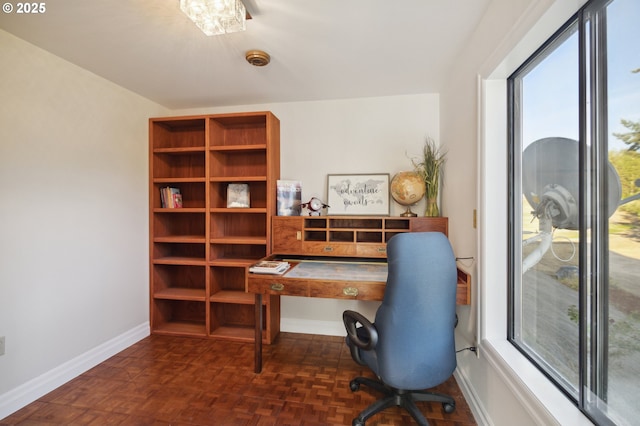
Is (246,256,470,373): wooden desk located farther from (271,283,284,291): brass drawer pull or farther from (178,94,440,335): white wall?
(178,94,440,335): white wall

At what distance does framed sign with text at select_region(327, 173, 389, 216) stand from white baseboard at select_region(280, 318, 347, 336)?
1.14 meters

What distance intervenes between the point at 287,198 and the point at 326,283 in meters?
1.03

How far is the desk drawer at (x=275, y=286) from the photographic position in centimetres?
187

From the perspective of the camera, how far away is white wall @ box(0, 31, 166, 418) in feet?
5.44

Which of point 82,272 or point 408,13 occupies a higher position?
point 408,13

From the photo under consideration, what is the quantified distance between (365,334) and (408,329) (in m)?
0.31

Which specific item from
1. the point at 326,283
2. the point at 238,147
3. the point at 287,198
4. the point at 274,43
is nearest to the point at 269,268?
the point at 326,283

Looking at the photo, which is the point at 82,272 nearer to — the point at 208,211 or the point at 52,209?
the point at 52,209

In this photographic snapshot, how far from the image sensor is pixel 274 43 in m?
1.72

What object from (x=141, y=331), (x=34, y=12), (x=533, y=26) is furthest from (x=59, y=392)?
(x=533, y=26)

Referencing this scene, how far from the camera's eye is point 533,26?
102 centimetres

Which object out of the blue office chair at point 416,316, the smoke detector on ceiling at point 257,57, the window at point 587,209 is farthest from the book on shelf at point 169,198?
the window at point 587,209

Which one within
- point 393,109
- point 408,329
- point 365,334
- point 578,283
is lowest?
point 365,334

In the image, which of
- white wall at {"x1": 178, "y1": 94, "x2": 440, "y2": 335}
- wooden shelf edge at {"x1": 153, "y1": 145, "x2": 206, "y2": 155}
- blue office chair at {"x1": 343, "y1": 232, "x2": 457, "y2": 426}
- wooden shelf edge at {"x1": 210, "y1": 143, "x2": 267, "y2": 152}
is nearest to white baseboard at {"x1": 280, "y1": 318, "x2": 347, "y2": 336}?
white wall at {"x1": 178, "y1": 94, "x2": 440, "y2": 335}
